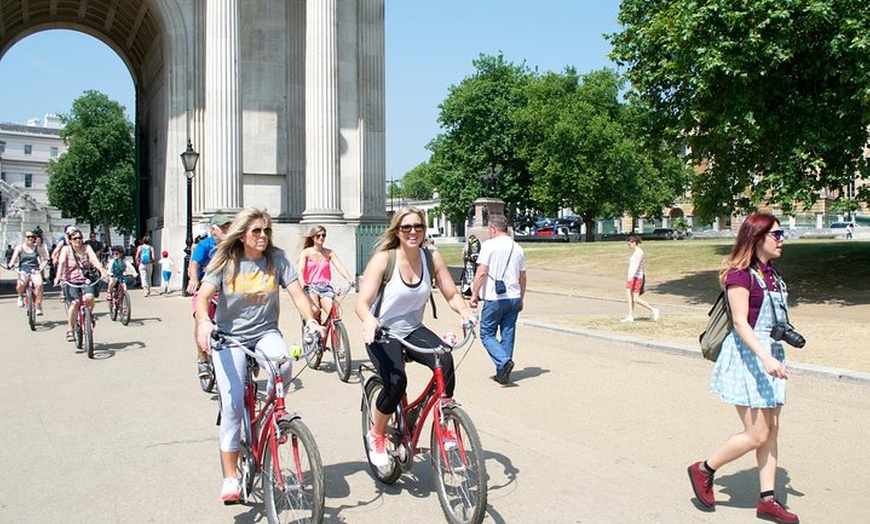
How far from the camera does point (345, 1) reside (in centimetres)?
2662

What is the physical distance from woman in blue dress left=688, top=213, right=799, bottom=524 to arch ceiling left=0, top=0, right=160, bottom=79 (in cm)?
2673

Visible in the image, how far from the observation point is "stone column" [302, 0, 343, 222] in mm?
24797

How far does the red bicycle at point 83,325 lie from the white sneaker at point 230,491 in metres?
7.79

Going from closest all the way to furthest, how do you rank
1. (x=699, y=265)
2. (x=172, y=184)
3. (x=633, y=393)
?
(x=633, y=393)
(x=172, y=184)
(x=699, y=265)

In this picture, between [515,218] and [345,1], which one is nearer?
[345,1]

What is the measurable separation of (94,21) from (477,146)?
37.1 metres

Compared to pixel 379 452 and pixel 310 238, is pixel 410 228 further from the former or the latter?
pixel 310 238

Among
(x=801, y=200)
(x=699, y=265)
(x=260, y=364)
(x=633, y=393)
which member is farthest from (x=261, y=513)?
(x=699, y=265)

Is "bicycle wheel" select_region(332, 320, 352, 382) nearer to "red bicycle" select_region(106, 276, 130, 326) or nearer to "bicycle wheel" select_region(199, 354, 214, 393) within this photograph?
"bicycle wheel" select_region(199, 354, 214, 393)

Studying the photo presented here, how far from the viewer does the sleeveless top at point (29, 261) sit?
55.7 feet

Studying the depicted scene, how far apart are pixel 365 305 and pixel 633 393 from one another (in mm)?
4386

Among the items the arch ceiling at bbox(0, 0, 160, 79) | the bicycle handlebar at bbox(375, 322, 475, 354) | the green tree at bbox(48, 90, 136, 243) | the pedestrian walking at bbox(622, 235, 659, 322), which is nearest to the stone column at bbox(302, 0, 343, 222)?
the arch ceiling at bbox(0, 0, 160, 79)

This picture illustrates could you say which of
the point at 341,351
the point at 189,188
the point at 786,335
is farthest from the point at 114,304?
the point at 786,335

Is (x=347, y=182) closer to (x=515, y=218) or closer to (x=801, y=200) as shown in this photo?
(x=801, y=200)
